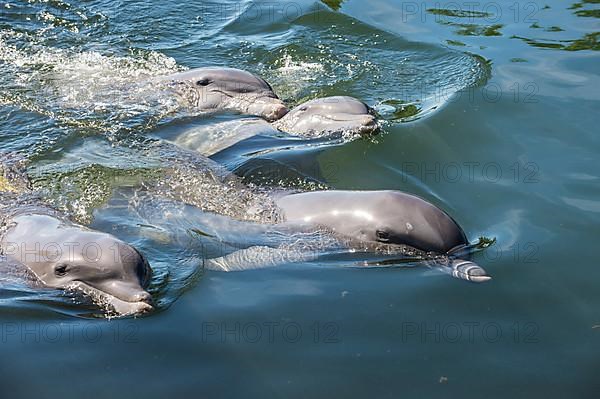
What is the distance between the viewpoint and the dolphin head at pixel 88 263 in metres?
6.57

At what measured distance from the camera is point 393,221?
7.35m

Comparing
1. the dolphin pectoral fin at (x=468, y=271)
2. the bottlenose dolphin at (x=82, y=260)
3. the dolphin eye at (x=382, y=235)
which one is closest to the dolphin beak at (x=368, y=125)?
the dolphin eye at (x=382, y=235)

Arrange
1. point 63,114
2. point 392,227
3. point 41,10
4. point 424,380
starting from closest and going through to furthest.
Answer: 1. point 424,380
2. point 392,227
3. point 63,114
4. point 41,10

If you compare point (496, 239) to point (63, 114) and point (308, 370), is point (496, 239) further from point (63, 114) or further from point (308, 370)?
point (63, 114)

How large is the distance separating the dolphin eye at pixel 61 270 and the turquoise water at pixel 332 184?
224 millimetres

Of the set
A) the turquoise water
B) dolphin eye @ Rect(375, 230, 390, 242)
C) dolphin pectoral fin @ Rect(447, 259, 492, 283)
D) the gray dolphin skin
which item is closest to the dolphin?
the turquoise water

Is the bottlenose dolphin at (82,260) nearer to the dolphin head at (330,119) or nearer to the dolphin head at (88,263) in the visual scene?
the dolphin head at (88,263)

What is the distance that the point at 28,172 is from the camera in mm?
9266

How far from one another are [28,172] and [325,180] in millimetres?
3159

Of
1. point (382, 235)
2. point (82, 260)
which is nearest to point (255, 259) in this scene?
point (382, 235)

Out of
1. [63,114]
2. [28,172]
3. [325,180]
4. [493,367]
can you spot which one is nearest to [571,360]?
[493,367]

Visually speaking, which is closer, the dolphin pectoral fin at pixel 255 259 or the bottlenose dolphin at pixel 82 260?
the bottlenose dolphin at pixel 82 260

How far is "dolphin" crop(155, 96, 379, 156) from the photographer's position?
31.4 feet

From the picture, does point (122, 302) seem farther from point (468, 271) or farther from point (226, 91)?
point (226, 91)
